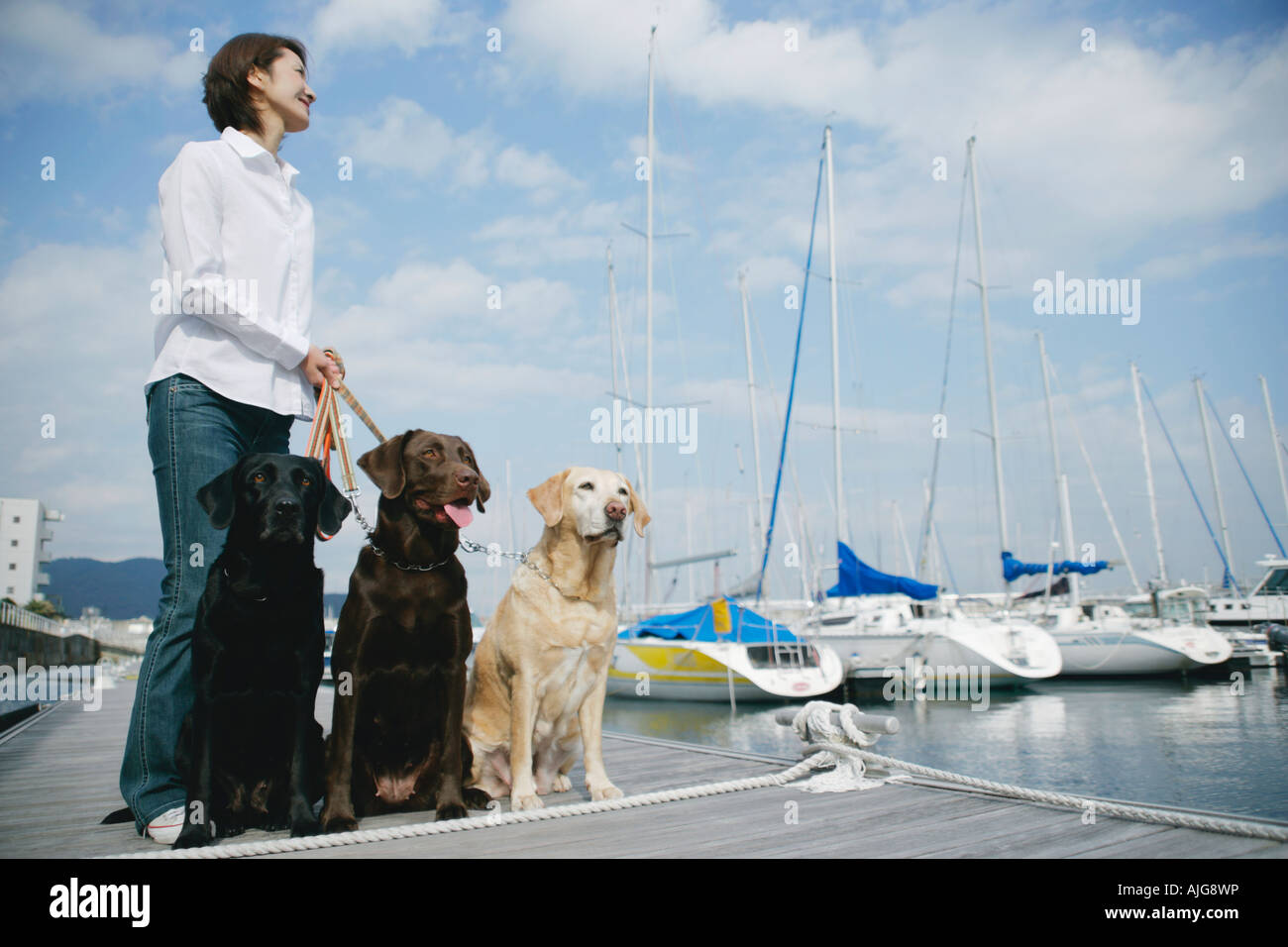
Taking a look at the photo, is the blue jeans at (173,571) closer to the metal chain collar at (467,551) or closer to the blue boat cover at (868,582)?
the metal chain collar at (467,551)

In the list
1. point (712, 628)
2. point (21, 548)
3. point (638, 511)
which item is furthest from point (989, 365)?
point (21, 548)

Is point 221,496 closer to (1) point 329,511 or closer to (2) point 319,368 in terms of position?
(1) point 329,511

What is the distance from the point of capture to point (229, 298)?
257 centimetres

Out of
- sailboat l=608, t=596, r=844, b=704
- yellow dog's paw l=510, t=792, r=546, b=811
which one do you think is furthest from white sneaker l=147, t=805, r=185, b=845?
sailboat l=608, t=596, r=844, b=704

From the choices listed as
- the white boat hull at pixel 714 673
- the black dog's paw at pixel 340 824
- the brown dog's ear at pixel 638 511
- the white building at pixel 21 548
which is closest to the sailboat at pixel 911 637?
the white boat hull at pixel 714 673

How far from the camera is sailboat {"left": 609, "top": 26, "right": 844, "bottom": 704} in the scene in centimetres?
1880

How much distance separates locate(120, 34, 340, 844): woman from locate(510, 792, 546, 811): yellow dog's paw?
1.15 metres

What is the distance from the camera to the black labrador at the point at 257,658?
241 cm

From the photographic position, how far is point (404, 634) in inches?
108

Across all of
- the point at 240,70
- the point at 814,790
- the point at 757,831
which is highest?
the point at 240,70

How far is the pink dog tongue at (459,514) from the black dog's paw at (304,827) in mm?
1055

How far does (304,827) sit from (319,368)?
1564mm

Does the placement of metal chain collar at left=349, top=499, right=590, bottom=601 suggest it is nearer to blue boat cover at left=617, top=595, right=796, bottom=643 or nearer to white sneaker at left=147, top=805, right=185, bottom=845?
white sneaker at left=147, top=805, right=185, bottom=845
